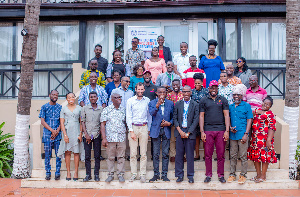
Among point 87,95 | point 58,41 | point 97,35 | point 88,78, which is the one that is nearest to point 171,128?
point 87,95

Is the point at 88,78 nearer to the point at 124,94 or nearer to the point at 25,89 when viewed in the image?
the point at 124,94

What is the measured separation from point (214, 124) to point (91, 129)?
2715mm

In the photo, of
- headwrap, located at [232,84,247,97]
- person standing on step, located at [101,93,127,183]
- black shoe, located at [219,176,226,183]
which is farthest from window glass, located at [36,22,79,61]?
black shoe, located at [219,176,226,183]

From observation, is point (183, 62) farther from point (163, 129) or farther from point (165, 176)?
point (165, 176)

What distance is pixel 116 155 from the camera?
A: 7785 millimetres

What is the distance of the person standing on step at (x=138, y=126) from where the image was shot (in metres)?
7.70

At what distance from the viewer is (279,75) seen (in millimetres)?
11703

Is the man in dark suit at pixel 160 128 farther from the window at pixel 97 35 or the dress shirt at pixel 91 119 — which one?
the window at pixel 97 35

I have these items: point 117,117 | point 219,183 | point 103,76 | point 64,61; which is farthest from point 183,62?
point 64,61

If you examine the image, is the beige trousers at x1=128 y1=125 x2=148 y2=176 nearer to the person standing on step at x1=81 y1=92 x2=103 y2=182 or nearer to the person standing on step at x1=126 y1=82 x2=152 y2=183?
the person standing on step at x1=126 y1=82 x2=152 y2=183

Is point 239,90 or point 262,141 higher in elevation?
point 239,90

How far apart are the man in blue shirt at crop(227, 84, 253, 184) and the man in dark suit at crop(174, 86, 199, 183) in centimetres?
82

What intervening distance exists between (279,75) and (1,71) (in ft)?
31.1

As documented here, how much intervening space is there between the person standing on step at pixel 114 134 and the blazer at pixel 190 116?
119 cm
